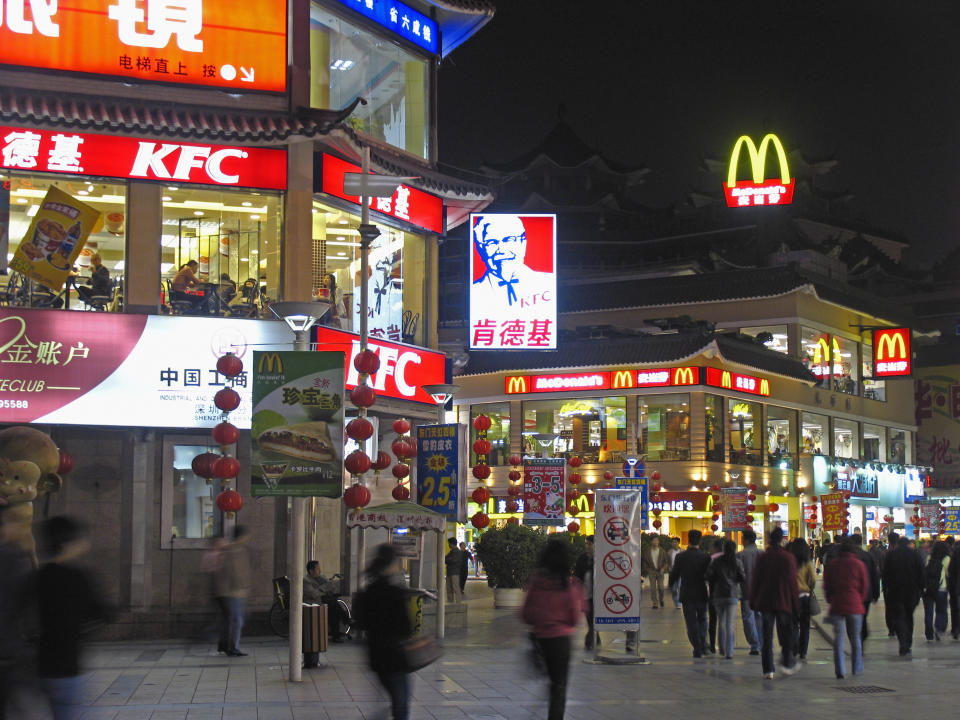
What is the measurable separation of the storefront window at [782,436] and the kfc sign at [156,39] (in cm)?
3652

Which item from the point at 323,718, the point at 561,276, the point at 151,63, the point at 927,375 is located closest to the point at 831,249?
the point at 927,375

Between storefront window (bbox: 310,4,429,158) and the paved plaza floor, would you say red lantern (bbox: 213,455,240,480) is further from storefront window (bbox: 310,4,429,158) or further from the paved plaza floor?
storefront window (bbox: 310,4,429,158)

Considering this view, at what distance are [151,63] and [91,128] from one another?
58.1 inches

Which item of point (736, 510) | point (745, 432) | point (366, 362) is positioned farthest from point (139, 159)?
point (745, 432)

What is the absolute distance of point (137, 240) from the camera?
1984 centimetres

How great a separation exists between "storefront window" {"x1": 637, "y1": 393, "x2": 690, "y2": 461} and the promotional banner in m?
30.5

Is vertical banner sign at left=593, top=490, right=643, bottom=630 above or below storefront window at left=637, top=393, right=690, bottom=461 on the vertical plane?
below

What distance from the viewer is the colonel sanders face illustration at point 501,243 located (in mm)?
27750

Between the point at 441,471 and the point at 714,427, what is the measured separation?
31.5 m

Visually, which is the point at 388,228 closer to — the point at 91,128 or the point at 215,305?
the point at 215,305

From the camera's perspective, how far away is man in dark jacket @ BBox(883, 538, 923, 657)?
1792 cm

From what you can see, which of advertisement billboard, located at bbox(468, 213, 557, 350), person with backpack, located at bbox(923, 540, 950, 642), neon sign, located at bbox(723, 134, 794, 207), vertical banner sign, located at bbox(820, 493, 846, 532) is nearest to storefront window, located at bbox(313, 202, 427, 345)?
advertisement billboard, located at bbox(468, 213, 557, 350)

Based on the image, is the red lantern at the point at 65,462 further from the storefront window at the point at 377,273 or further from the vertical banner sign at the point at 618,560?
the vertical banner sign at the point at 618,560

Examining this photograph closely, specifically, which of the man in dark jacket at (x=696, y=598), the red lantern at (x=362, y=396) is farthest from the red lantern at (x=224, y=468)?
the man in dark jacket at (x=696, y=598)
